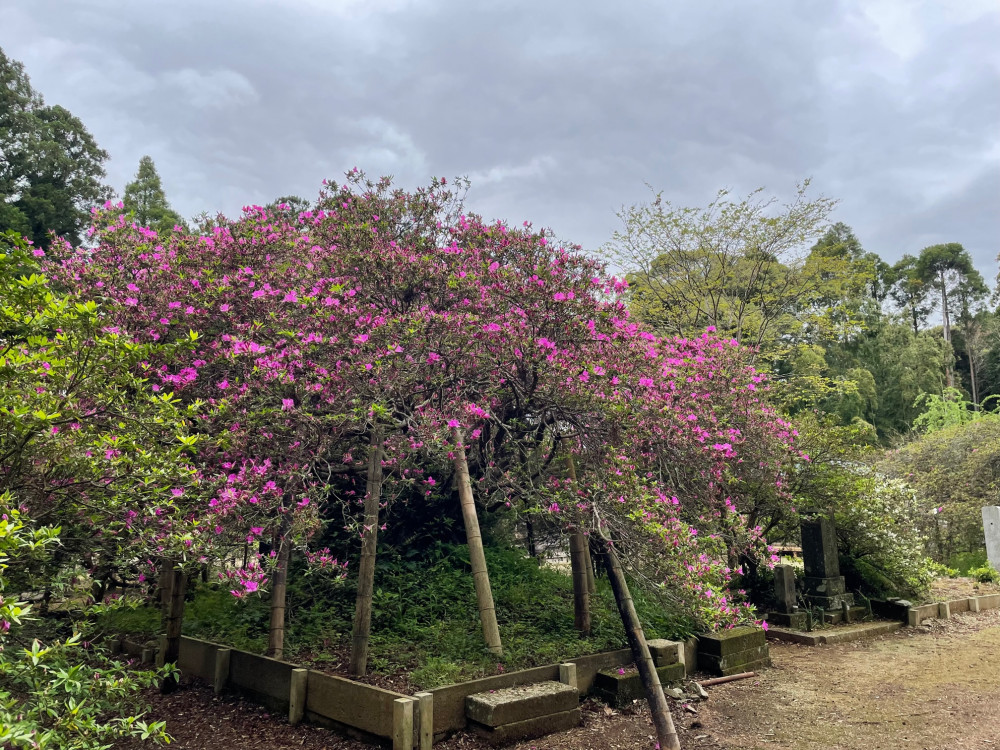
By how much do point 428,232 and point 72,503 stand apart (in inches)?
203

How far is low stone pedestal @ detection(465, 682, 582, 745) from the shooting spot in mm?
5312

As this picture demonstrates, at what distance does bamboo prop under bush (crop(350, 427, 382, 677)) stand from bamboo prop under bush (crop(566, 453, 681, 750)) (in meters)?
2.00

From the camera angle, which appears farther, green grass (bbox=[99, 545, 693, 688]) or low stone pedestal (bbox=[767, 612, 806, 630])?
low stone pedestal (bbox=[767, 612, 806, 630])

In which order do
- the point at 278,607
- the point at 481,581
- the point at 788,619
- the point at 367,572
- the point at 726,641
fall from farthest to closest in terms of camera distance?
1. the point at 788,619
2. the point at 726,641
3. the point at 278,607
4. the point at 481,581
5. the point at 367,572

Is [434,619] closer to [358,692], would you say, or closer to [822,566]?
[358,692]

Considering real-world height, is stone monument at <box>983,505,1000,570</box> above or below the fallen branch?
above

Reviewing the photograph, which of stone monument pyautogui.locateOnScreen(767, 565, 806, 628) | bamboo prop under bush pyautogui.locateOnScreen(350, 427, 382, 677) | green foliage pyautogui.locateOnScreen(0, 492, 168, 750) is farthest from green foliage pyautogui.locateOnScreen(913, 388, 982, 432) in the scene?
green foliage pyautogui.locateOnScreen(0, 492, 168, 750)

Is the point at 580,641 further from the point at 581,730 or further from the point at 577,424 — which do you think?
the point at 577,424

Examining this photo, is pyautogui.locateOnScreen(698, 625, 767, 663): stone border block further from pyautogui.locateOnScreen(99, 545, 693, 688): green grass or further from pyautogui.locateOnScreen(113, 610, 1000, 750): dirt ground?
pyautogui.locateOnScreen(113, 610, 1000, 750): dirt ground

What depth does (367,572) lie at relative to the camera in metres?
6.13

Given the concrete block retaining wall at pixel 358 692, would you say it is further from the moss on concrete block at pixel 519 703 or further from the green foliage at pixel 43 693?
the green foliage at pixel 43 693

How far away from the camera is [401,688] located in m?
5.73

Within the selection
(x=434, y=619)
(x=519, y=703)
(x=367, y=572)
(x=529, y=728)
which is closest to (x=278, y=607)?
(x=367, y=572)

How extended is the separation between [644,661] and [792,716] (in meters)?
1.96
